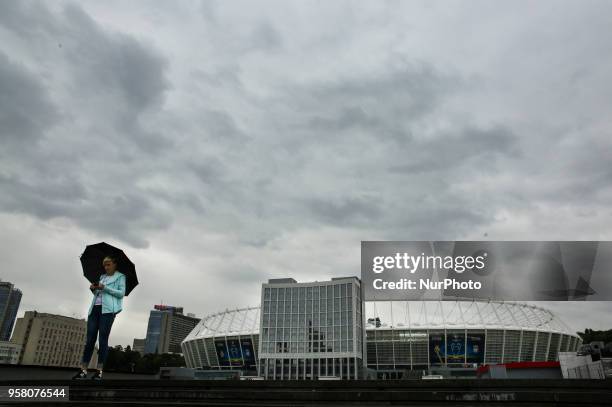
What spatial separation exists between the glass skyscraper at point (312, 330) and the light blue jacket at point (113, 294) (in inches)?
2176

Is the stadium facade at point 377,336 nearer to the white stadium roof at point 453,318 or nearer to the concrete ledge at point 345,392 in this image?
the white stadium roof at point 453,318

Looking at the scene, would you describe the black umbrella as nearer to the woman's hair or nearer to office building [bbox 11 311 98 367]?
the woman's hair

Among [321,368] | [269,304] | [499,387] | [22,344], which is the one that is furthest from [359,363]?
[22,344]

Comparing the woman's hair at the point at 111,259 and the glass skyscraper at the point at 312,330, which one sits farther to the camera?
the glass skyscraper at the point at 312,330

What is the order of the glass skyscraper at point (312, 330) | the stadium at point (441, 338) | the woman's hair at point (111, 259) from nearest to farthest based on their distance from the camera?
the woman's hair at point (111, 259) < the glass skyscraper at point (312, 330) < the stadium at point (441, 338)

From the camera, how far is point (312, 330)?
67812 mm

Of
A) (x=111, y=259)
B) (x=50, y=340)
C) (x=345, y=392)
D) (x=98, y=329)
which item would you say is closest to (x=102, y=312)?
(x=98, y=329)

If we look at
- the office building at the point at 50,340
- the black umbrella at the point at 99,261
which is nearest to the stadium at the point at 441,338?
the black umbrella at the point at 99,261

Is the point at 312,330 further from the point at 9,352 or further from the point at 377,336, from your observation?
the point at 9,352

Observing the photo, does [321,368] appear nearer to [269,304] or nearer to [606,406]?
[269,304]

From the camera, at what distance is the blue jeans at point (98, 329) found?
34.0 ft

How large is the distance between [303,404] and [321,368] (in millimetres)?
62026

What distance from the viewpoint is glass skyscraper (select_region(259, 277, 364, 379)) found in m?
64.5

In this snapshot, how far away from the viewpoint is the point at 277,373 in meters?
67.4
